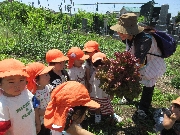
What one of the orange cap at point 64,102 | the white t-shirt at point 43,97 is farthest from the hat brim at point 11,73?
the white t-shirt at point 43,97

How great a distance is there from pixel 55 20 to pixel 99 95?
16.2m

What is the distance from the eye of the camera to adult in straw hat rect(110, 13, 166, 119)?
3.32 metres

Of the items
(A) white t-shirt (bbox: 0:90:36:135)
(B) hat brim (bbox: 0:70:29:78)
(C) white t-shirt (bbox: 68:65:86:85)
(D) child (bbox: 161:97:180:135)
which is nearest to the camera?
(B) hat brim (bbox: 0:70:29:78)

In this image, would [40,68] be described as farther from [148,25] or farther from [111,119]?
[148,25]

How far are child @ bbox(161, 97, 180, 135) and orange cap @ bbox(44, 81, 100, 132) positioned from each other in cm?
143

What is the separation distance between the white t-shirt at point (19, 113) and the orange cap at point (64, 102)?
1.76 feet

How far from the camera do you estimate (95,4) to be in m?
20.1

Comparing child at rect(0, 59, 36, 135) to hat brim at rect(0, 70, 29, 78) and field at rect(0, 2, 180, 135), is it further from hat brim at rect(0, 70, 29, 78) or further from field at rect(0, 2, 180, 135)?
field at rect(0, 2, 180, 135)

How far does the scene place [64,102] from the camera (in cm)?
175

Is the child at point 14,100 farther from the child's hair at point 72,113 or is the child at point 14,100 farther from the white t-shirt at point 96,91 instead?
the white t-shirt at point 96,91

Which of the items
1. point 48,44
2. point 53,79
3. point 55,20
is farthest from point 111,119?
point 55,20

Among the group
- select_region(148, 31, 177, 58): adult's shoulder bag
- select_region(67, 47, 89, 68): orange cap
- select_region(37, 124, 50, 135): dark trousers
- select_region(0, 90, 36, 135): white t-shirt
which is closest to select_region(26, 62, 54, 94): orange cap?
select_region(0, 90, 36, 135): white t-shirt

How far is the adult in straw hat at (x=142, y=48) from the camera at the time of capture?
131 inches

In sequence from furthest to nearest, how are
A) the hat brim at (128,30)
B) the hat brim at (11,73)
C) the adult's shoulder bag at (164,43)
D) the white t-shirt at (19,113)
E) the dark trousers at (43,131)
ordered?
the adult's shoulder bag at (164,43) < the hat brim at (128,30) < the dark trousers at (43,131) < the white t-shirt at (19,113) < the hat brim at (11,73)
